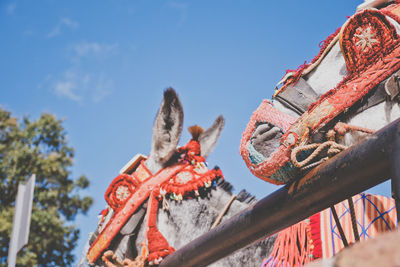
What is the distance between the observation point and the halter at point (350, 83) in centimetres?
153

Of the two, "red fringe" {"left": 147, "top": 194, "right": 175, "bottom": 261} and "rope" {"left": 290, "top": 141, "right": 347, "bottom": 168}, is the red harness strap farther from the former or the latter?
"rope" {"left": 290, "top": 141, "right": 347, "bottom": 168}

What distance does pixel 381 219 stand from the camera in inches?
91.7

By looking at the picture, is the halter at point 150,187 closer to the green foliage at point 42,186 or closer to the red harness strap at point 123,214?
the red harness strap at point 123,214

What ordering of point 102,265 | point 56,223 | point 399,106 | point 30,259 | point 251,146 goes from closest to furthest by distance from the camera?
point 399,106 → point 251,146 → point 102,265 → point 30,259 → point 56,223

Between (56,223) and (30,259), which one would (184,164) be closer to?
(30,259)

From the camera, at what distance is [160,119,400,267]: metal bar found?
134cm

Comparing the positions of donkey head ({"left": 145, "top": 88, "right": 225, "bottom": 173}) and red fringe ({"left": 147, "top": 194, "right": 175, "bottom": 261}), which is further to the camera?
donkey head ({"left": 145, "top": 88, "right": 225, "bottom": 173})

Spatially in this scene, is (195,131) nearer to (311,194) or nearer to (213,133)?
(213,133)

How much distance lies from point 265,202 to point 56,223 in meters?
13.6

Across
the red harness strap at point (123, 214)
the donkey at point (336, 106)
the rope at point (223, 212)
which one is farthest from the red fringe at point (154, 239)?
the donkey at point (336, 106)

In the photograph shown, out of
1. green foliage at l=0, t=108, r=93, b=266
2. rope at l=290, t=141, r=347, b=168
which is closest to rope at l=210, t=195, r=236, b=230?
rope at l=290, t=141, r=347, b=168

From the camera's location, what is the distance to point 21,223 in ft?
18.2

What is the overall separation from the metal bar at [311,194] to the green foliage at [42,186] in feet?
39.6

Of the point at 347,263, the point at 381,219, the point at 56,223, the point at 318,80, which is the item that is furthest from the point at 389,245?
the point at 56,223
